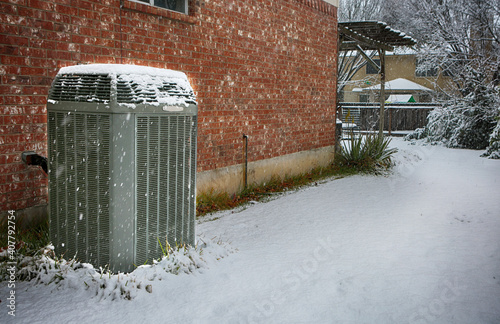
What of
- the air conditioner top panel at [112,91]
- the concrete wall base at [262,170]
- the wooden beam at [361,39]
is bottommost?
the concrete wall base at [262,170]

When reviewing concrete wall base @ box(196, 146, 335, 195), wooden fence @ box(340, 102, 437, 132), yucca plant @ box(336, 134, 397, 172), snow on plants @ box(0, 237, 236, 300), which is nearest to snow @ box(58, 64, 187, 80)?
snow on plants @ box(0, 237, 236, 300)

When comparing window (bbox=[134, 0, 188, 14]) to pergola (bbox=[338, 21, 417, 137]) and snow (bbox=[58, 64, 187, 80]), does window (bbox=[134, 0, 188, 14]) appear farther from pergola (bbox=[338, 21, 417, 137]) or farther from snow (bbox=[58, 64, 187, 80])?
pergola (bbox=[338, 21, 417, 137])

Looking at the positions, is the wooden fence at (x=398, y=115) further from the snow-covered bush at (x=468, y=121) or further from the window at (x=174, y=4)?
the window at (x=174, y=4)

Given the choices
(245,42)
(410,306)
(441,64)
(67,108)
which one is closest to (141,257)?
(67,108)

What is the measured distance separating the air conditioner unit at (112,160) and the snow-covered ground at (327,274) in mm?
394

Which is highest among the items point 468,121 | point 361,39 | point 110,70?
point 361,39

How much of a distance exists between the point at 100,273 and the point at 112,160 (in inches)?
36.8

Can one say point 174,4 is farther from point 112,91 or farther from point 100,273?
point 100,273

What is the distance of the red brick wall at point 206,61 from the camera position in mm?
4156

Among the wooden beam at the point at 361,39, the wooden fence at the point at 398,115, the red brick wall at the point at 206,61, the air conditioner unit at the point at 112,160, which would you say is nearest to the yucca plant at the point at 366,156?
the red brick wall at the point at 206,61

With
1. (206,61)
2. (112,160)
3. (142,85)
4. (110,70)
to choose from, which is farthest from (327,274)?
(206,61)

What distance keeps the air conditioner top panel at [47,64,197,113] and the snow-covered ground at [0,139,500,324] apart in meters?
1.41

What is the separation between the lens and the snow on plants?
3.38 metres

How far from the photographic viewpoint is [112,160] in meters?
3.45
